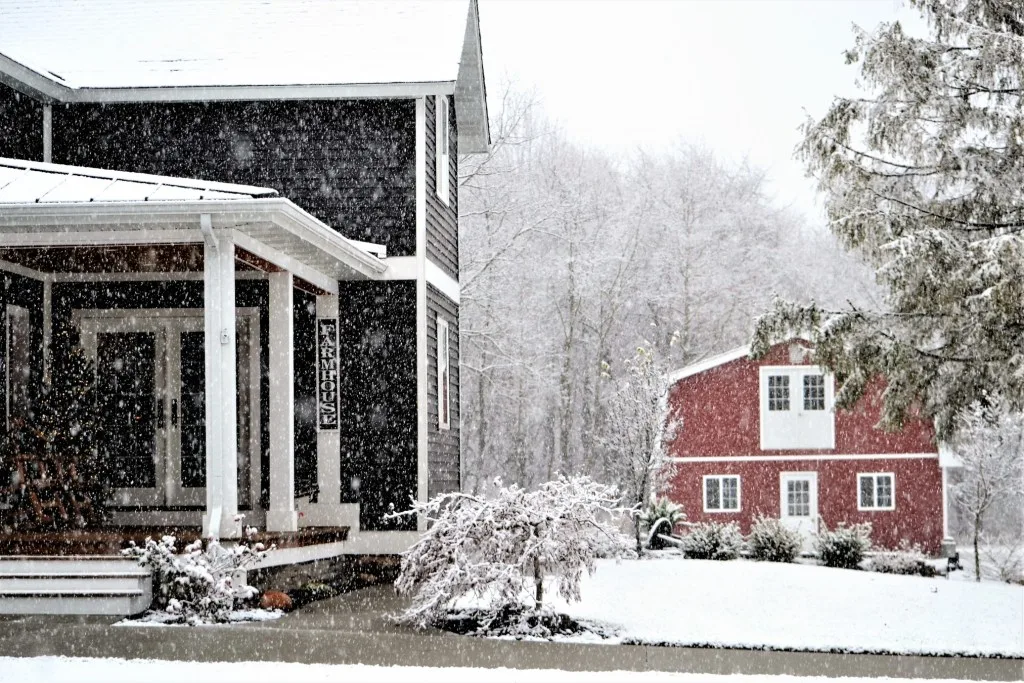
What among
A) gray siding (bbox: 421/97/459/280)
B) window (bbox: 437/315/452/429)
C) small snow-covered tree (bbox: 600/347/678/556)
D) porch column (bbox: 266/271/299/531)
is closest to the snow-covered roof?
porch column (bbox: 266/271/299/531)

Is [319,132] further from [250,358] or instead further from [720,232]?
[720,232]

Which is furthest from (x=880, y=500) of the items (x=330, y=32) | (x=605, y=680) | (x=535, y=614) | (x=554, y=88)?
(x=554, y=88)

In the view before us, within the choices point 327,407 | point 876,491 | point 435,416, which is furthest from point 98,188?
point 876,491

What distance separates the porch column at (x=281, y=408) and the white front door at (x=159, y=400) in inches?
71.4

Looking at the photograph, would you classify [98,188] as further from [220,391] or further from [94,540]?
[94,540]

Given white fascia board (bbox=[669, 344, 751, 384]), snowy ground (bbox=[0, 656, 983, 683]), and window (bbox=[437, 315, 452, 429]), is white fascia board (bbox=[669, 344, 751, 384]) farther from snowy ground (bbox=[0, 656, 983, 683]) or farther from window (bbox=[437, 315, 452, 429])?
snowy ground (bbox=[0, 656, 983, 683])

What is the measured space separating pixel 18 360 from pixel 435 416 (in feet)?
15.2

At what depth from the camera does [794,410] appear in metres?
26.2

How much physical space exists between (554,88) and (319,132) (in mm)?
50749

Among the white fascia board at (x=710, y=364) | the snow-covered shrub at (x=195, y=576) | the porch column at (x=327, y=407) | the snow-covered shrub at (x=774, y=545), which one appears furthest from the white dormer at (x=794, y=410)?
the snow-covered shrub at (x=195, y=576)

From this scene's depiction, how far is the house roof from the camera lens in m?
13.5

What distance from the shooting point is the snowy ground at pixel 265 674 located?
22.8 feet

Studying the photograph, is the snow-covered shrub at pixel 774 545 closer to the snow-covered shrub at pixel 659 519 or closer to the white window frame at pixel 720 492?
the snow-covered shrub at pixel 659 519

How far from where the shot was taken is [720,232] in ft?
124
